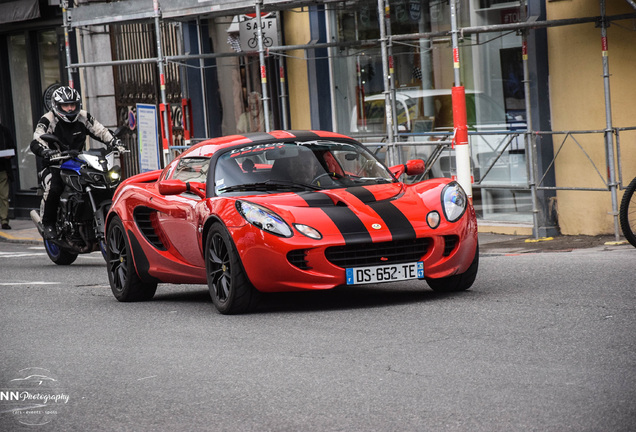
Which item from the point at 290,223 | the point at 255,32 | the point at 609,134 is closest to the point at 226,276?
the point at 290,223

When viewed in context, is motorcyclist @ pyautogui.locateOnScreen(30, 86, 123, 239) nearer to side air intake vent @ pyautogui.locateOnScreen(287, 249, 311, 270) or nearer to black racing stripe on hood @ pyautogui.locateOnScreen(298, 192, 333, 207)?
black racing stripe on hood @ pyautogui.locateOnScreen(298, 192, 333, 207)

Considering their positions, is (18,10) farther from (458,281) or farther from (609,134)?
(458,281)

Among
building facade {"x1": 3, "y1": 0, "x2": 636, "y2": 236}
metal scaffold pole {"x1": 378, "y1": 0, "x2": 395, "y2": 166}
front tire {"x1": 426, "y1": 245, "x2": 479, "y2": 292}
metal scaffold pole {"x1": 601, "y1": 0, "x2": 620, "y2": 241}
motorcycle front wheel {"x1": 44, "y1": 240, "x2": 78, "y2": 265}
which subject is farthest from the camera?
metal scaffold pole {"x1": 378, "y1": 0, "x2": 395, "y2": 166}

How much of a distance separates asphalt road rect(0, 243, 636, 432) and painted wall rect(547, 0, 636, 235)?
3.89 metres

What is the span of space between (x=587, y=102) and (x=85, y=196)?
6125 millimetres

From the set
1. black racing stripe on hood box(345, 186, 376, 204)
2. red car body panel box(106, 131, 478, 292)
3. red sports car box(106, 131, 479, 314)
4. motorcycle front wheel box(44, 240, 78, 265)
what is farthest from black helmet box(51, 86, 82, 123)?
black racing stripe on hood box(345, 186, 376, 204)

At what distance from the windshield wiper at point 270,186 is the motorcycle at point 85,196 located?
4.58 meters

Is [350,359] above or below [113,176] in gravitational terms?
below

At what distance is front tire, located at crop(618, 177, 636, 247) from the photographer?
36.3 ft

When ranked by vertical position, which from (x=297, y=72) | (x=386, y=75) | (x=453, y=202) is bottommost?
(x=453, y=202)

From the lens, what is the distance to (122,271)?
1048 centimetres

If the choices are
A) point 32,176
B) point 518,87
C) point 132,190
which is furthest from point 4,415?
point 32,176

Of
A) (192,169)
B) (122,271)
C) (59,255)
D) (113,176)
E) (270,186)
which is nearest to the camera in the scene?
(270,186)

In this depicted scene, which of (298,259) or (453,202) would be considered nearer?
(298,259)
